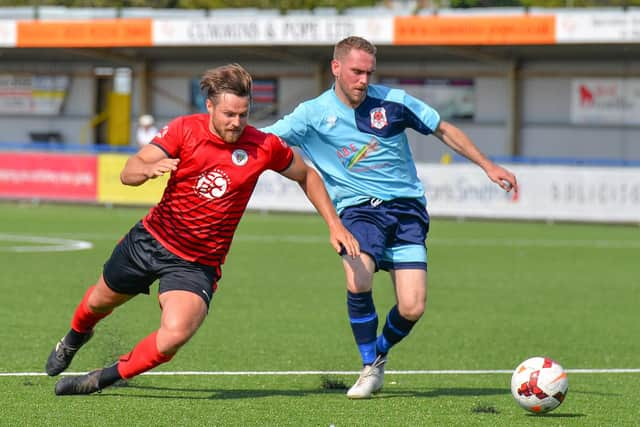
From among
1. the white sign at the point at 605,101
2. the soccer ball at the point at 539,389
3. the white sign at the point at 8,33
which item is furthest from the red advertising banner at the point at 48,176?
the soccer ball at the point at 539,389

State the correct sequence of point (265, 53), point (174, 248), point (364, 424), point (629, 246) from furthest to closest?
point (265, 53)
point (629, 246)
point (174, 248)
point (364, 424)

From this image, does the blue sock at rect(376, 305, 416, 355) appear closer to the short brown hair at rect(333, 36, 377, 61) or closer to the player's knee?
→ the player's knee

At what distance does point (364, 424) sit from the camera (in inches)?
267

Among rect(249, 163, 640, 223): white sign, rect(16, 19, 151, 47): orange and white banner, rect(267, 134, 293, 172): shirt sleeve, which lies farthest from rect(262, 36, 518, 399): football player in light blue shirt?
rect(16, 19, 151, 47): orange and white banner

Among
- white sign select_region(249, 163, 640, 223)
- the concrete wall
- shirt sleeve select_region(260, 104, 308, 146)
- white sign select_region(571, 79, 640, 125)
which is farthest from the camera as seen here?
the concrete wall

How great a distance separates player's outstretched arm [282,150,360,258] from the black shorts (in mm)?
711

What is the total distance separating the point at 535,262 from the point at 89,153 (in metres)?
12.9

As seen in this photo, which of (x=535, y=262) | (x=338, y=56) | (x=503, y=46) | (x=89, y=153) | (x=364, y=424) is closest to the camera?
(x=364, y=424)

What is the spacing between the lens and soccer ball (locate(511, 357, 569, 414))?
7.19 metres

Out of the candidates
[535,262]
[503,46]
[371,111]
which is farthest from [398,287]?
[503,46]

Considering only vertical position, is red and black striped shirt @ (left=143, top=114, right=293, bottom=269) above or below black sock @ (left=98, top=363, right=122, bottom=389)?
above

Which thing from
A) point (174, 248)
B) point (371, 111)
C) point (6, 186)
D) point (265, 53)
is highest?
point (371, 111)

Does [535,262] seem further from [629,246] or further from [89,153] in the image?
[89,153]

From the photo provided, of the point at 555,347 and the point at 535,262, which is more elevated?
the point at 555,347
